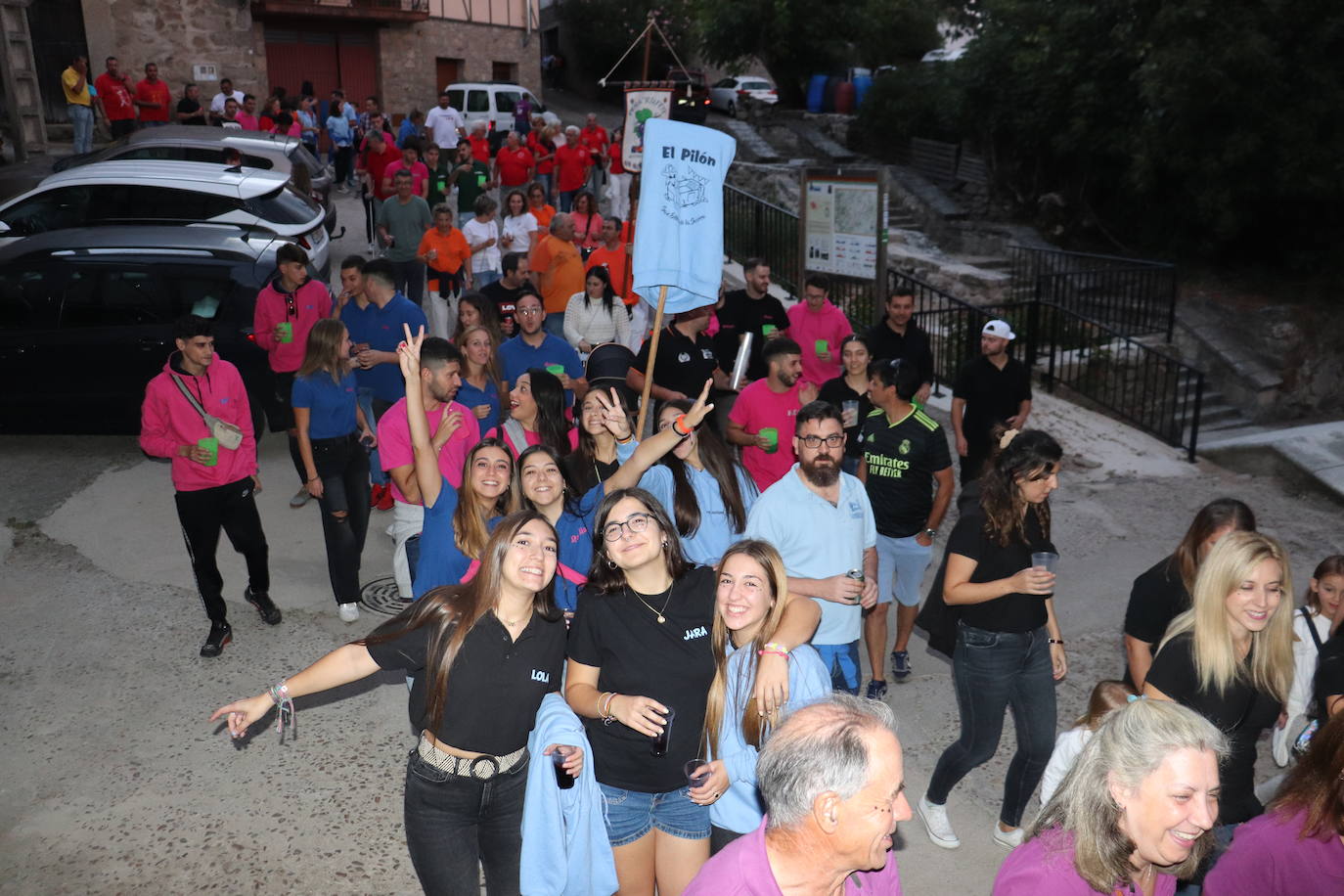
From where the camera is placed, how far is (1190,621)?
4.12 m

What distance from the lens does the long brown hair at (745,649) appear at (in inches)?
155

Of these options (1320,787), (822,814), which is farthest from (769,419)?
(822,814)

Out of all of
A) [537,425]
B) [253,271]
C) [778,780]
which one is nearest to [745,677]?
[778,780]

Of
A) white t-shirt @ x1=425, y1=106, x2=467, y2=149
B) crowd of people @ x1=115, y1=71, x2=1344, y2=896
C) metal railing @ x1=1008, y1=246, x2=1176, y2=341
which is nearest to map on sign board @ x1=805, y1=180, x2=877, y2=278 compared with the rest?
crowd of people @ x1=115, y1=71, x2=1344, y2=896

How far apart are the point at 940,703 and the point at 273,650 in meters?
3.96

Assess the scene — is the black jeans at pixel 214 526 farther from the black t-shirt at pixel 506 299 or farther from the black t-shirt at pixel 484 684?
the black t-shirt at pixel 484 684

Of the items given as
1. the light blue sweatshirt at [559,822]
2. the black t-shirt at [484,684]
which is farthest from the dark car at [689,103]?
the light blue sweatshirt at [559,822]

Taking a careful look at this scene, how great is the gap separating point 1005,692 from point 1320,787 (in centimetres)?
174

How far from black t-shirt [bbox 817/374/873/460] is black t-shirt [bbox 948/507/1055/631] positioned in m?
2.47

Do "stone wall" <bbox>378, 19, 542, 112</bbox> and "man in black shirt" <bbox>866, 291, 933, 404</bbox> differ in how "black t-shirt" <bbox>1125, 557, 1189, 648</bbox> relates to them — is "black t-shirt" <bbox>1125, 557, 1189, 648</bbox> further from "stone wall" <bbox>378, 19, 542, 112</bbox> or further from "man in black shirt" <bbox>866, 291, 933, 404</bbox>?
"stone wall" <bbox>378, 19, 542, 112</bbox>

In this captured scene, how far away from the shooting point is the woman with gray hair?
9.70 feet

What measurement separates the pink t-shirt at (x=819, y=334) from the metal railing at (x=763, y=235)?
5501 millimetres

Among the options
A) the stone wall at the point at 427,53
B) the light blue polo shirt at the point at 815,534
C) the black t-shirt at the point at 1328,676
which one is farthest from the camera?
the stone wall at the point at 427,53

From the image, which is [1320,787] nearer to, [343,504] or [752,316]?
[343,504]
